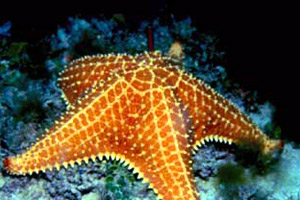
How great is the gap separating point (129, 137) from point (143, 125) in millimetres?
266

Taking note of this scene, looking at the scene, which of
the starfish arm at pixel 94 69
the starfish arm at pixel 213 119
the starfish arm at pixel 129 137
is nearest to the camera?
the starfish arm at pixel 129 137

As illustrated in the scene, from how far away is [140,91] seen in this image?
16.1 ft

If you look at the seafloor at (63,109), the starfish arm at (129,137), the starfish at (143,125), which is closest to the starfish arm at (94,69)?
the starfish at (143,125)

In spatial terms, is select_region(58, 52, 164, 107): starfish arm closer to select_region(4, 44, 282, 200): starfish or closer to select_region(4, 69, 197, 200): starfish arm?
select_region(4, 44, 282, 200): starfish

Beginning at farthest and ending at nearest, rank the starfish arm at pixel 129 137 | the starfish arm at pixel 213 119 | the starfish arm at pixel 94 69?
the starfish arm at pixel 94 69 < the starfish arm at pixel 213 119 < the starfish arm at pixel 129 137

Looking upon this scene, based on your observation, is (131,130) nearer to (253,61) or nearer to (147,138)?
(147,138)

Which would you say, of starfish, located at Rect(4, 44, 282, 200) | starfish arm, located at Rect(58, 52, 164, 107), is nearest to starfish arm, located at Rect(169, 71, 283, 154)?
starfish, located at Rect(4, 44, 282, 200)

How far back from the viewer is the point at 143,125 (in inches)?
188

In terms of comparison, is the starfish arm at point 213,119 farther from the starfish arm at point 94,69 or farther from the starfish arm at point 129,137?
the starfish arm at point 94,69

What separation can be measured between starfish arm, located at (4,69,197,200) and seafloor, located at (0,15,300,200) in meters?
0.72

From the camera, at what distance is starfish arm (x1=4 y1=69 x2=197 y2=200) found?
14.8ft

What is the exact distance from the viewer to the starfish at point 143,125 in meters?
4.54

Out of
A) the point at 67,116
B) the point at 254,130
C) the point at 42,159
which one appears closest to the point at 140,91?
the point at 67,116

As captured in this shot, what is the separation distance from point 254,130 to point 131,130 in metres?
1.98
